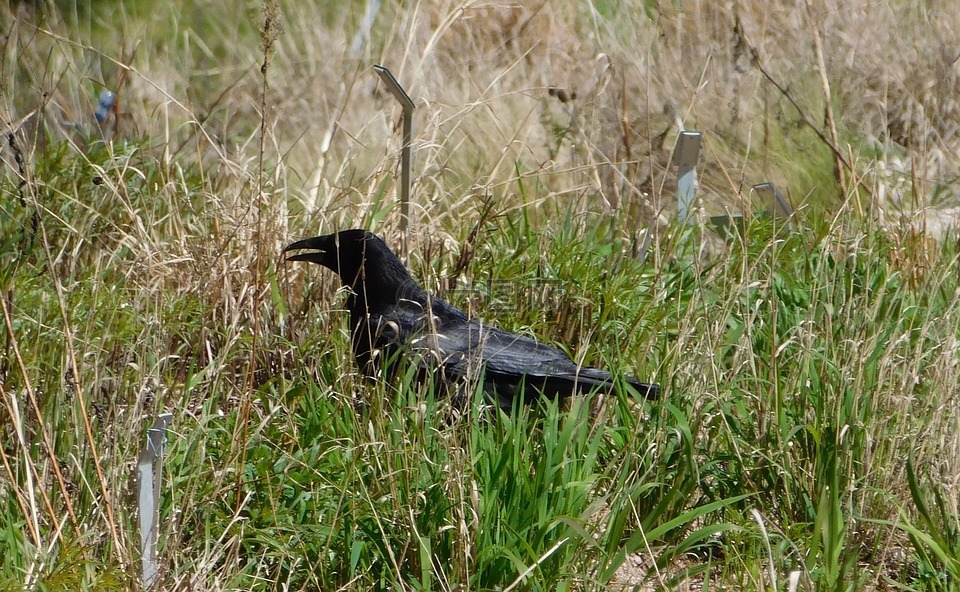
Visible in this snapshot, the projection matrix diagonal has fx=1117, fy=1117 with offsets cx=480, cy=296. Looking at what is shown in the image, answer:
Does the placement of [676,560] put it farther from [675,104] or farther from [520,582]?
[675,104]

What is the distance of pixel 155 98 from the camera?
6.57 m

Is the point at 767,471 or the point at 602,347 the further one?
the point at 602,347

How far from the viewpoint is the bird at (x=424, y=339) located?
3439 mm

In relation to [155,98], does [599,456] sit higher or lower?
lower

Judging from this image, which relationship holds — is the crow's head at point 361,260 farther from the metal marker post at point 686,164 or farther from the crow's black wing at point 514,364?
the metal marker post at point 686,164

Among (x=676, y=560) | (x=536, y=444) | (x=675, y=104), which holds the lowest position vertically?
(x=676, y=560)

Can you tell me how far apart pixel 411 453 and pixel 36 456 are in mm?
962

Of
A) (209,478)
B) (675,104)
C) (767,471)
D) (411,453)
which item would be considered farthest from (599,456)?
(675,104)

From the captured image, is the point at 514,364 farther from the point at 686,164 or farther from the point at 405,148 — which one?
the point at 686,164

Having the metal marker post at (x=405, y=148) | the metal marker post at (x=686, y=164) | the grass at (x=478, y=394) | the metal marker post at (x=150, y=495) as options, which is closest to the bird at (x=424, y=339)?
the grass at (x=478, y=394)

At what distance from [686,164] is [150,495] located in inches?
119

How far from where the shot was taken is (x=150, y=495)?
7.48 ft

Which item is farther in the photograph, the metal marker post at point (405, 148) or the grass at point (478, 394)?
the metal marker post at point (405, 148)

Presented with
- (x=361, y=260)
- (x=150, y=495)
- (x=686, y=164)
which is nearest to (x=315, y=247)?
(x=361, y=260)
